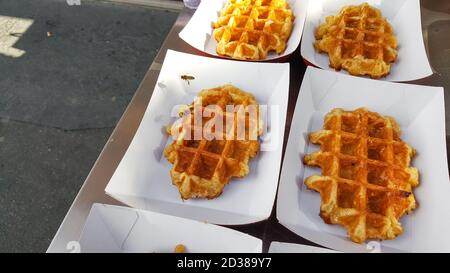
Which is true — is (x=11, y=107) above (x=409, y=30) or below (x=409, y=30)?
below

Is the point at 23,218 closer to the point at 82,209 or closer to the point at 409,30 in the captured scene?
the point at 82,209

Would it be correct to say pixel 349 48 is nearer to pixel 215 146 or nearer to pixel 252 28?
pixel 252 28

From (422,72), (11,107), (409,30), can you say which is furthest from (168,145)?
(11,107)

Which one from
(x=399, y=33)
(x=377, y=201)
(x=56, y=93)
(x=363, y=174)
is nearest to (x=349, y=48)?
(x=399, y=33)

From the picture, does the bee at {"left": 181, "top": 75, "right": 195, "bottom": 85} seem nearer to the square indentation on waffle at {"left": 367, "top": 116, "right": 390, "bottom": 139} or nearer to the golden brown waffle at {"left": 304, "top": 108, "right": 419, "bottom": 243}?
the golden brown waffle at {"left": 304, "top": 108, "right": 419, "bottom": 243}

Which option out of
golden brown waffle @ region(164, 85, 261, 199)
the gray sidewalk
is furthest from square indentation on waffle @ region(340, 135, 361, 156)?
the gray sidewalk

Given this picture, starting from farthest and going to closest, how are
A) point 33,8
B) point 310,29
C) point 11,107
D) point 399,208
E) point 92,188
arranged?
point 33,8 < point 11,107 < point 310,29 < point 92,188 < point 399,208

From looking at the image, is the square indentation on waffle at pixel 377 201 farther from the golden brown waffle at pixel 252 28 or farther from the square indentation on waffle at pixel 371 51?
the golden brown waffle at pixel 252 28
